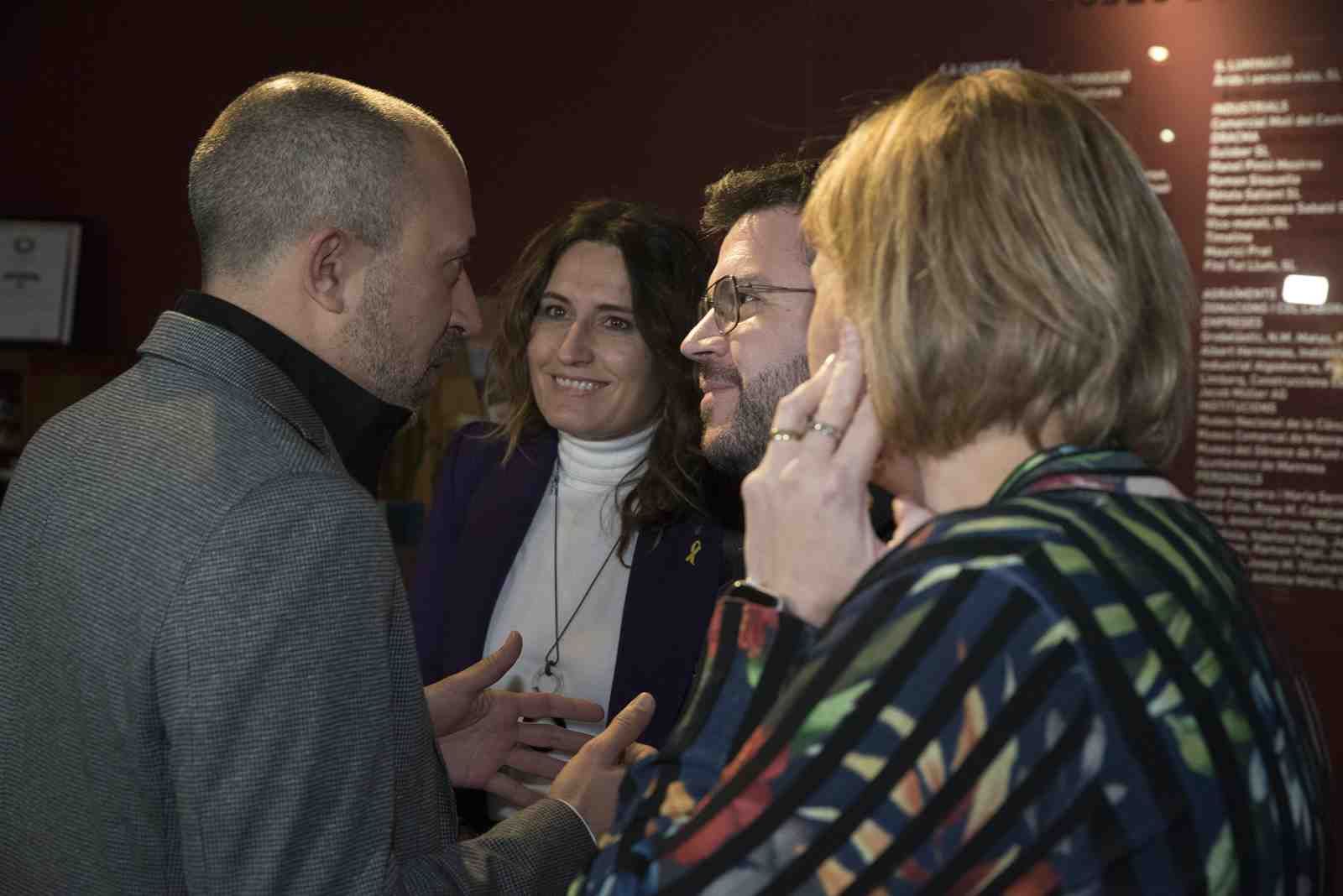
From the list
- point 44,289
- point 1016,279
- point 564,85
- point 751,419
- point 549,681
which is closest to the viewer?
point 1016,279

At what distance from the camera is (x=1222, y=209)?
10.8ft

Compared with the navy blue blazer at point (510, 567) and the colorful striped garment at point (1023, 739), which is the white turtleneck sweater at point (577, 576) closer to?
the navy blue blazer at point (510, 567)

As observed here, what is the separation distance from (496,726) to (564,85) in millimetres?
2696

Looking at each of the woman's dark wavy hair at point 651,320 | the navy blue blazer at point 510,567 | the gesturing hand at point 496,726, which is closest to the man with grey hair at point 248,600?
the gesturing hand at point 496,726

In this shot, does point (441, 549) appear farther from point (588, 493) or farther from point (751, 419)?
point (751, 419)

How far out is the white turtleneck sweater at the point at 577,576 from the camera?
8.31 feet

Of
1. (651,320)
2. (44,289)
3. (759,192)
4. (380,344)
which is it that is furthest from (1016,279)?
(44,289)

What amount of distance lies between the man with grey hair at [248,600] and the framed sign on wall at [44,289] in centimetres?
345

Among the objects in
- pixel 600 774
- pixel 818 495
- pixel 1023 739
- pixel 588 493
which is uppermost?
pixel 818 495

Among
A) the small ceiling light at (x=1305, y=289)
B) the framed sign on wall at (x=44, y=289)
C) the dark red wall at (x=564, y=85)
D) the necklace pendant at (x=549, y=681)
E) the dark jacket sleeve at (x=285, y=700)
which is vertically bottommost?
the necklace pendant at (x=549, y=681)

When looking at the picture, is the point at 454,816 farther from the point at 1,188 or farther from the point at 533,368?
the point at 1,188

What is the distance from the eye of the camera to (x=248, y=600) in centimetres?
127

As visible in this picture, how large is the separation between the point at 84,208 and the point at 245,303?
3.68m

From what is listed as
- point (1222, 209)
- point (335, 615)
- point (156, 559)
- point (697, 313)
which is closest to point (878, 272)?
point (335, 615)
